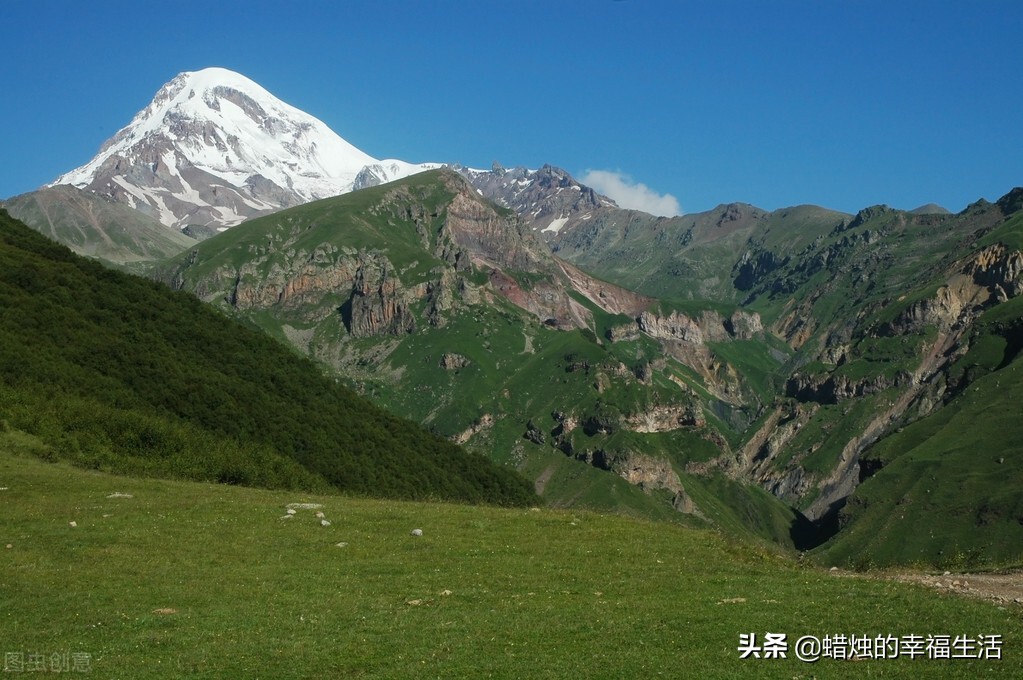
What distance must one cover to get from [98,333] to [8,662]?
189 feet

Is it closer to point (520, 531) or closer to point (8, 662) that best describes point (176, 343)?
point (520, 531)

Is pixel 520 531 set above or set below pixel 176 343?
below

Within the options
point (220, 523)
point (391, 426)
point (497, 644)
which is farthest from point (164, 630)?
point (391, 426)

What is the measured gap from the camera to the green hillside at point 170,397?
192 feet

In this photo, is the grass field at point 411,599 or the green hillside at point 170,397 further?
the green hillside at point 170,397

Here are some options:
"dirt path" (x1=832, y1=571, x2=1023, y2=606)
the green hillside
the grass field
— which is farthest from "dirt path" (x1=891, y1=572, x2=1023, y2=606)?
the green hillside

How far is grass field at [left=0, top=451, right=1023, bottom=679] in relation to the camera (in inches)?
1004

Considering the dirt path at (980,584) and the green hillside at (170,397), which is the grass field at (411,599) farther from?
the green hillside at (170,397)

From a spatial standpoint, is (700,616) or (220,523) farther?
(220,523)

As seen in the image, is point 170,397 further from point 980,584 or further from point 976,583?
point 980,584

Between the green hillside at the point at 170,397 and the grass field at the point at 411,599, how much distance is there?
15.0m

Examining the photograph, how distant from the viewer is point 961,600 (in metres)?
29.9

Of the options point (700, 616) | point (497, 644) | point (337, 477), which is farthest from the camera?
point (337, 477)

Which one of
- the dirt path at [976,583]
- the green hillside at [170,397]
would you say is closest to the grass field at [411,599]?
the dirt path at [976,583]
